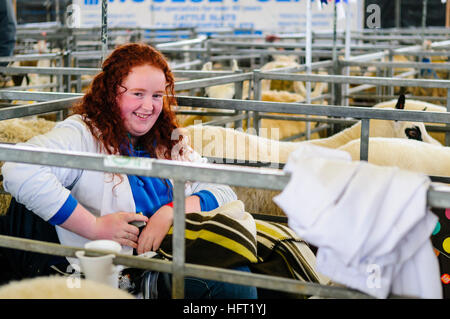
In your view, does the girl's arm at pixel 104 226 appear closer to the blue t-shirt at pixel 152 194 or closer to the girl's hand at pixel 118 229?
the girl's hand at pixel 118 229

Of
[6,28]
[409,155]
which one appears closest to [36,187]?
[409,155]

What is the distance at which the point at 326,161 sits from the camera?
141cm

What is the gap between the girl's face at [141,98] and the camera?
7.45 ft

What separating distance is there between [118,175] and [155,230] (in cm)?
25

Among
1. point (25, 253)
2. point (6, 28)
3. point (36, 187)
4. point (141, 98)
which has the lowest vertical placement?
point (25, 253)

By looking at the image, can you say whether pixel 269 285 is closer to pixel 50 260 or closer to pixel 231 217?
pixel 231 217

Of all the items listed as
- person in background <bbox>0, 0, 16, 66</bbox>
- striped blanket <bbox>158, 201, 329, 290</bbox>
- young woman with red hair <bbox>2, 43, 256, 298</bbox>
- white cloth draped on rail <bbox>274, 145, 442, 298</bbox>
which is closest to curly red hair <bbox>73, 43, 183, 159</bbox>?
young woman with red hair <bbox>2, 43, 256, 298</bbox>

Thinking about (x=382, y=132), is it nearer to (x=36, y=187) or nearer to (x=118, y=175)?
(x=118, y=175)

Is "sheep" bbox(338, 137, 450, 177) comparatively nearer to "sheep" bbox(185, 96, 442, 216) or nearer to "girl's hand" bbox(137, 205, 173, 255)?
"sheep" bbox(185, 96, 442, 216)

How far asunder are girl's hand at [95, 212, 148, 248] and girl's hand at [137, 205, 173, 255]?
31 mm

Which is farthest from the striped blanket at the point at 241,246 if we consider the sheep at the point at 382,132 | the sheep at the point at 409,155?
the sheep at the point at 382,132

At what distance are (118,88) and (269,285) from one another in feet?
3.64

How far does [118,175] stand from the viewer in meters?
2.15
